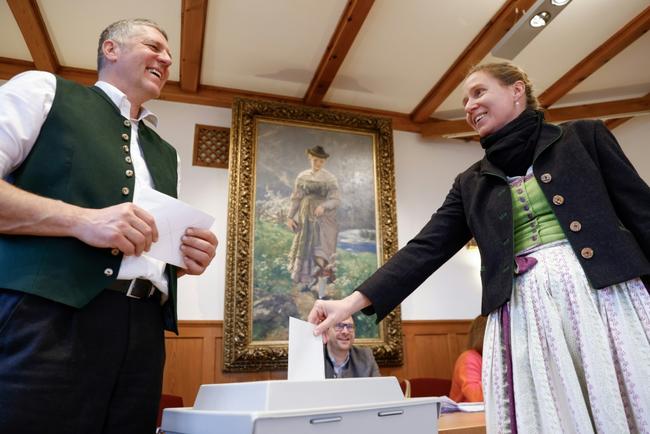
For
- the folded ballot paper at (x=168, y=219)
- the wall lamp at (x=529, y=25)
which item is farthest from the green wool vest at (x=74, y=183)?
the wall lamp at (x=529, y=25)

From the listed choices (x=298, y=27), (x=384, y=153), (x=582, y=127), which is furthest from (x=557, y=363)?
(x=384, y=153)

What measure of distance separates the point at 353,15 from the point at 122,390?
2968 millimetres

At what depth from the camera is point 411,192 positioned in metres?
4.80

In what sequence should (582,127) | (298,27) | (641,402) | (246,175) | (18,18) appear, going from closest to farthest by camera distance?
(641,402), (582,127), (18,18), (298,27), (246,175)

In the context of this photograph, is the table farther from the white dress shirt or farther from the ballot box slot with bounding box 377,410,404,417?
the white dress shirt

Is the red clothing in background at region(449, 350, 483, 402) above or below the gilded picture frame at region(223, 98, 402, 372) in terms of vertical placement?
below

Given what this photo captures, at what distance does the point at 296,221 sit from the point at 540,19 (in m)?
2.39

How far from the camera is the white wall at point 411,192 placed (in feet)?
12.7

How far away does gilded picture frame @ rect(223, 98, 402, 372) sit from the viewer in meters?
3.77

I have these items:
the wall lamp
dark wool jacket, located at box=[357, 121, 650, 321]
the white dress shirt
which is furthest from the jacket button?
the wall lamp

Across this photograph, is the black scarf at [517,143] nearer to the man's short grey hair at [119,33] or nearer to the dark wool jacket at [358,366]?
the man's short grey hair at [119,33]

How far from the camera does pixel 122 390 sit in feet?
3.82

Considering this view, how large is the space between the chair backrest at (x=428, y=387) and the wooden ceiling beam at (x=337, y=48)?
2.70 metres

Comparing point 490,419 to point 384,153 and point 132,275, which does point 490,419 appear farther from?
point 384,153
